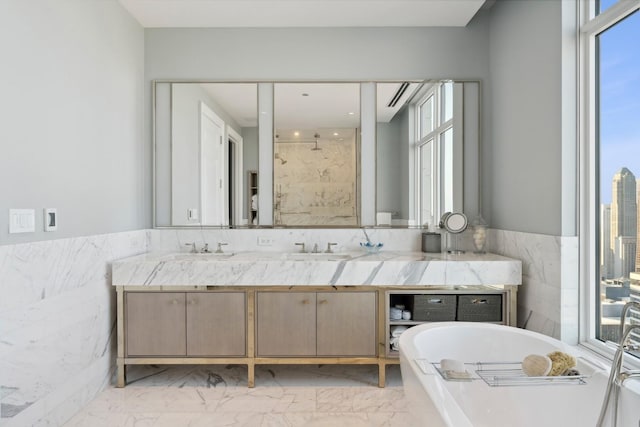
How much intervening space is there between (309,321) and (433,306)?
820 millimetres

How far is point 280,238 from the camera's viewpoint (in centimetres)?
321

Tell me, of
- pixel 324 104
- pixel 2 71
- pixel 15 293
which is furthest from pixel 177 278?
pixel 324 104

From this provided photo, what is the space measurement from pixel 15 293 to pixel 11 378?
14.9 inches

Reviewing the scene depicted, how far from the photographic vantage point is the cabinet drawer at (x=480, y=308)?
267 centimetres

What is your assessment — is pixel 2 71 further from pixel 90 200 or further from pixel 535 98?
pixel 535 98

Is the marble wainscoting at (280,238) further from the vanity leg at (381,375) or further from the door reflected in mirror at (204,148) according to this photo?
the vanity leg at (381,375)

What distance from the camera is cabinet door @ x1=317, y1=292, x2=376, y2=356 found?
2664 millimetres

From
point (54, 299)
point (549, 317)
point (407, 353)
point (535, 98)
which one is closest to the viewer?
point (407, 353)

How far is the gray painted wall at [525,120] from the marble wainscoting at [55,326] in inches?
108

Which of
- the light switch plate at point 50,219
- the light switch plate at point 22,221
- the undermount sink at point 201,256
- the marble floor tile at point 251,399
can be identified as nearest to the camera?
the light switch plate at point 22,221

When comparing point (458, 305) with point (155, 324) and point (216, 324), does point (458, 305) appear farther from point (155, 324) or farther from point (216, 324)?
point (155, 324)

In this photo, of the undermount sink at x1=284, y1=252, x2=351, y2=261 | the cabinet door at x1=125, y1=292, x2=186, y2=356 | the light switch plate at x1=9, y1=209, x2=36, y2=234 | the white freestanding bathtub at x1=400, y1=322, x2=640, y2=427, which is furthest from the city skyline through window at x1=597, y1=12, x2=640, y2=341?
the light switch plate at x1=9, y1=209, x2=36, y2=234

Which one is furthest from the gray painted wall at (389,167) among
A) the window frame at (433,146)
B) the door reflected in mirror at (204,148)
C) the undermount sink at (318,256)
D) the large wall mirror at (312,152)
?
the door reflected in mirror at (204,148)

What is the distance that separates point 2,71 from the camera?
1787 millimetres
